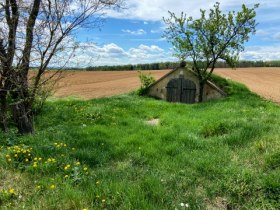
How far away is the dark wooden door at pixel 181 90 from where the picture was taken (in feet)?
62.9

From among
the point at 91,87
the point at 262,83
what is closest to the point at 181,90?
the point at 91,87

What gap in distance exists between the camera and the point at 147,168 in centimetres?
586

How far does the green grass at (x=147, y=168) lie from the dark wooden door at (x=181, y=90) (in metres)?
10.2

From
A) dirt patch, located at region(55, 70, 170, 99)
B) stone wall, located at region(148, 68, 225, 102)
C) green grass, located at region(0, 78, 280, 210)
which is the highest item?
stone wall, located at region(148, 68, 225, 102)

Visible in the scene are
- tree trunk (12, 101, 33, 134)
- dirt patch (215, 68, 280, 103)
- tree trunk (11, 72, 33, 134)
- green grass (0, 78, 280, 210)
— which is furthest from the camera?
dirt patch (215, 68, 280, 103)

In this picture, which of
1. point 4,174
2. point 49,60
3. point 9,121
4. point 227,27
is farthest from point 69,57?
point 227,27

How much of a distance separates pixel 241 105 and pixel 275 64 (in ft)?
247

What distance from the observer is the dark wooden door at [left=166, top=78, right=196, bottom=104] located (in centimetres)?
1917

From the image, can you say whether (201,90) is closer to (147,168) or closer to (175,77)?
(175,77)

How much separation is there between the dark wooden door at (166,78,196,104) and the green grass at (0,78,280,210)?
1022 centimetres

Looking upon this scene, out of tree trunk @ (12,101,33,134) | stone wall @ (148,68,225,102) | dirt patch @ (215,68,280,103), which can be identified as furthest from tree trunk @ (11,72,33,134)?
dirt patch @ (215,68,280,103)

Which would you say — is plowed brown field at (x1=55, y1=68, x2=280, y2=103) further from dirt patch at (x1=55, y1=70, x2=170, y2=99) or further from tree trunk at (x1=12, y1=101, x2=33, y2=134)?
tree trunk at (x1=12, y1=101, x2=33, y2=134)

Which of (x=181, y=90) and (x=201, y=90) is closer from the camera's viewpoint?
(x=201, y=90)

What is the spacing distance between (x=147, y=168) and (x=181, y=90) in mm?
13882
